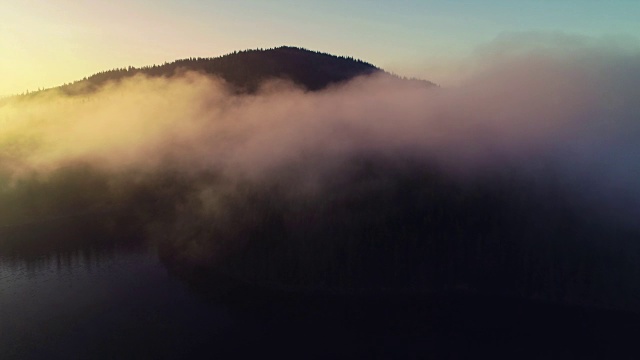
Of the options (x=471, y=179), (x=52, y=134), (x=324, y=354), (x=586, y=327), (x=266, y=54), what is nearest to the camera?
(x=324, y=354)

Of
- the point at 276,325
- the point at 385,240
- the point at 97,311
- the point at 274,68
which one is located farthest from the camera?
the point at 274,68

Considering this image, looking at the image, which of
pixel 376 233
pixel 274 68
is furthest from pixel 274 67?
pixel 376 233

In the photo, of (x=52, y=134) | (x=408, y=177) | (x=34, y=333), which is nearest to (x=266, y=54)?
(x=52, y=134)

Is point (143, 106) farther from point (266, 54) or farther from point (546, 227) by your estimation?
point (546, 227)

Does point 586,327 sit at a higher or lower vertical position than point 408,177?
lower

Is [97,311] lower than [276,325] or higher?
higher

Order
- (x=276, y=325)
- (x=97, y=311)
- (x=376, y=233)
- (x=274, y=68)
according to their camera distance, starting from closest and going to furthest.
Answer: (x=276, y=325), (x=97, y=311), (x=376, y=233), (x=274, y=68)

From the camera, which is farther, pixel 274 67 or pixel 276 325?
pixel 274 67

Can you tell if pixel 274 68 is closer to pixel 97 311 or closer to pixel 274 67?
pixel 274 67
